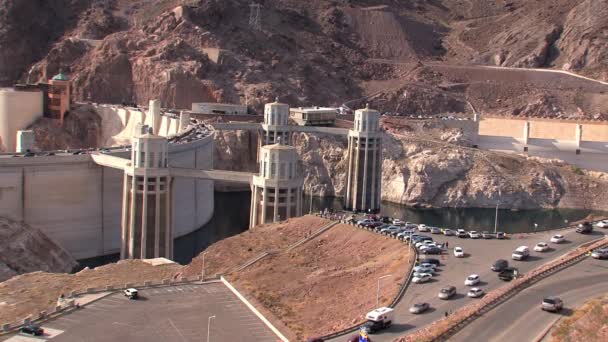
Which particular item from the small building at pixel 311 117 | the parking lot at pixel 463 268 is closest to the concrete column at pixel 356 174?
the small building at pixel 311 117

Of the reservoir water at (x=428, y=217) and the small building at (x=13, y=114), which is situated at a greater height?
the small building at (x=13, y=114)

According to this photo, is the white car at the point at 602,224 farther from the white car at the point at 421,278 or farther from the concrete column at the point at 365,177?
the concrete column at the point at 365,177

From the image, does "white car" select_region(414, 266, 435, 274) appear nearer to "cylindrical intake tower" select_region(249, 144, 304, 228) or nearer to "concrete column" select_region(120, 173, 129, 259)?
"cylindrical intake tower" select_region(249, 144, 304, 228)

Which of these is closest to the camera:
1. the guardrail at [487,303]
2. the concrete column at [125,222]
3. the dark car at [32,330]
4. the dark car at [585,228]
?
the guardrail at [487,303]

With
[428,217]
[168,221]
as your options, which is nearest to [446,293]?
[168,221]

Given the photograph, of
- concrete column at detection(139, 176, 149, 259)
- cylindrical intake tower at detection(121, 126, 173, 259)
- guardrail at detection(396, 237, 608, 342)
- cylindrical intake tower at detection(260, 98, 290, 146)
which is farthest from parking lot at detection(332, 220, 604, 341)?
cylindrical intake tower at detection(260, 98, 290, 146)

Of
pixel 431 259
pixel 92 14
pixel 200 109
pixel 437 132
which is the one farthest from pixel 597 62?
pixel 431 259

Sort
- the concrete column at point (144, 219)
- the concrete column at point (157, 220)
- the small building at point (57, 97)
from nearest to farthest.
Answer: the concrete column at point (144, 219) → the concrete column at point (157, 220) → the small building at point (57, 97)
